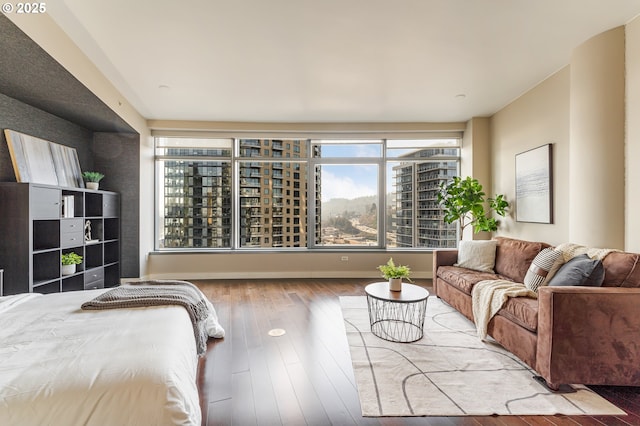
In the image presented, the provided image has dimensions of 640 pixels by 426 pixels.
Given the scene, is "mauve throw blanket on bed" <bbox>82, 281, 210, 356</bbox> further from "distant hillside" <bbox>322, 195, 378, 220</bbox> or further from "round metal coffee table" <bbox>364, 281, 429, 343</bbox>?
"distant hillside" <bbox>322, 195, 378, 220</bbox>

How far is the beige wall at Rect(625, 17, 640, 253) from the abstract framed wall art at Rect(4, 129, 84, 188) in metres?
5.91

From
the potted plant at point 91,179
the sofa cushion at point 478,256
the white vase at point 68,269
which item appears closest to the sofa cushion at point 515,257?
the sofa cushion at point 478,256

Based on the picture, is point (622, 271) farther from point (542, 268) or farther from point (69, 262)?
point (69, 262)

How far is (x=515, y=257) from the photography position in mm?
3551

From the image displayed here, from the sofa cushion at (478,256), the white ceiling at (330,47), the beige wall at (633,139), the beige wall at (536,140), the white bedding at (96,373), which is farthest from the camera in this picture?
the sofa cushion at (478,256)

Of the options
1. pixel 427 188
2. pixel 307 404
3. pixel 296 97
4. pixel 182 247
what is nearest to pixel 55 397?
pixel 307 404

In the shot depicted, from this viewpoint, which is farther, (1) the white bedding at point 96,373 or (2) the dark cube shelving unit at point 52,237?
(2) the dark cube shelving unit at point 52,237

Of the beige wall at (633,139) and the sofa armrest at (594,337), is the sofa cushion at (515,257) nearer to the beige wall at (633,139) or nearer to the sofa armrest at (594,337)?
the beige wall at (633,139)

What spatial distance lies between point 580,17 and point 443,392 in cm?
314

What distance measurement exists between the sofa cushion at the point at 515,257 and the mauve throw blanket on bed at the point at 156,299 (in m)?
3.31

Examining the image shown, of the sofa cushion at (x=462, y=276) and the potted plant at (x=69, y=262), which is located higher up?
the potted plant at (x=69, y=262)

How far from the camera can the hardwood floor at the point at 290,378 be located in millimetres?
1815

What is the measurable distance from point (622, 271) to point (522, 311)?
758 mm

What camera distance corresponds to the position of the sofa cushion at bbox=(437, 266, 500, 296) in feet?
10.9
